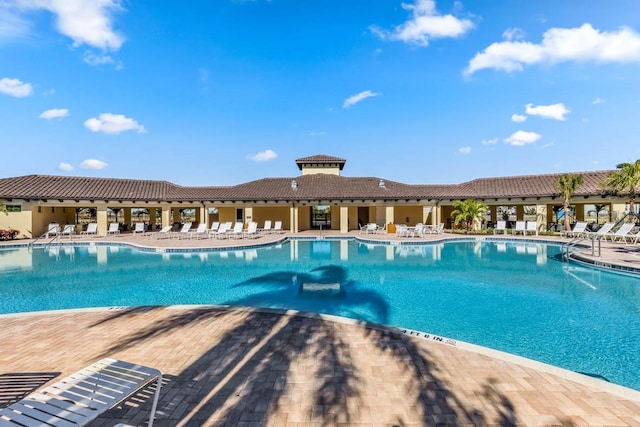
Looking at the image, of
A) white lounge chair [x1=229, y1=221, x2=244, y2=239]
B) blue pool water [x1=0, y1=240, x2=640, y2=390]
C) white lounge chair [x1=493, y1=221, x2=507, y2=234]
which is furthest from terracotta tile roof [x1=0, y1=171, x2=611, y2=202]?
blue pool water [x1=0, y1=240, x2=640, y2=390]

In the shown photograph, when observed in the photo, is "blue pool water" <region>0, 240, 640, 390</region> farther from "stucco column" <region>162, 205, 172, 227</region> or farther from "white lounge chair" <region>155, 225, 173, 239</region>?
"stucco column" <region>162, 205, 172, 227</region>

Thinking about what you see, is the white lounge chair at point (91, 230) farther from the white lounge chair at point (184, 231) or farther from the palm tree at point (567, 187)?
the palm tree at point (567, 187)

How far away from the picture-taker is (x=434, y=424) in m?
2.83

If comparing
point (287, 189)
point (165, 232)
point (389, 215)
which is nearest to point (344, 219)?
point (389, 215)

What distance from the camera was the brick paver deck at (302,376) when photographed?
9.77ft

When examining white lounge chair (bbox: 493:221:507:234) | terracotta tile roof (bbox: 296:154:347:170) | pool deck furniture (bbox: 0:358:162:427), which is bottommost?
pool deck furniture (bbox: 0:358:162:427)

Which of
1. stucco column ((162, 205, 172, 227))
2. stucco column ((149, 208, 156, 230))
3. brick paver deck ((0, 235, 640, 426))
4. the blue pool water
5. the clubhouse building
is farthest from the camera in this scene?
stucco column ((149, 208, 156, 230))

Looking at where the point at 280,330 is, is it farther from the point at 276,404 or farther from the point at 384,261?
the point at 384,261

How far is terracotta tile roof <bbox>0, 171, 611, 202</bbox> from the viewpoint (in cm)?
2280

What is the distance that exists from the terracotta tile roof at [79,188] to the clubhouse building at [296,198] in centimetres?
5

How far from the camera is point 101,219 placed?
23.3 m

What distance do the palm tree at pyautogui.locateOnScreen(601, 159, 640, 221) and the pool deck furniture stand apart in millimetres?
25190

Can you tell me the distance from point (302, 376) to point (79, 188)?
92.6 ft

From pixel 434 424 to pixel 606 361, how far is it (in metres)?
3.88
